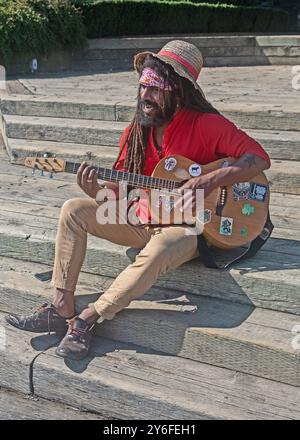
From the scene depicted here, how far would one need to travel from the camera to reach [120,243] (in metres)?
3.13

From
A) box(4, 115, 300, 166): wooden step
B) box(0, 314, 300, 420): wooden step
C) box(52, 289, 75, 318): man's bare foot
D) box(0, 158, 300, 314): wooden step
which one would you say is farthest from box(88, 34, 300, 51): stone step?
box(0, 314, 300, 420): wooden step

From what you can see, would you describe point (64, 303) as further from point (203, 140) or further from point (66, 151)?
point (66, 151)

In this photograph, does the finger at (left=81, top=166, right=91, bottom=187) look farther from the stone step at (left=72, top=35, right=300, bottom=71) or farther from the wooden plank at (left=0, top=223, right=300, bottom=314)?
the stone step at (left=72, top=35, right=300, bottom=71)

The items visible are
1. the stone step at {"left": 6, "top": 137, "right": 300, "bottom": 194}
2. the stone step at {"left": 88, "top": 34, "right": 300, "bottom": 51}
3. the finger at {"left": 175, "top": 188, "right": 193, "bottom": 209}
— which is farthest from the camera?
the stone step at {"left": 88, "top": 34, "right": 300, "bottom": 51}

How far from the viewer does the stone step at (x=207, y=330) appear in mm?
2643

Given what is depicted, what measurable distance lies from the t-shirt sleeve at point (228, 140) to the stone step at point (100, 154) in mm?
1099

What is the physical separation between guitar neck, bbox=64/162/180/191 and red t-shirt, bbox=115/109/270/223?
0.15m

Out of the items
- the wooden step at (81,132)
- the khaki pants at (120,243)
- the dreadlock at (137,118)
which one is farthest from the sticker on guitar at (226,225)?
the wooden step at (81,132)

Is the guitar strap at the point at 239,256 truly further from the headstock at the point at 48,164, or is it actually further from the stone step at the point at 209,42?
the stone step at the point at 209,42

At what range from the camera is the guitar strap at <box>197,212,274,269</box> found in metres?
2.92

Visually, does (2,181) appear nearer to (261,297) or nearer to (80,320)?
(80,320)

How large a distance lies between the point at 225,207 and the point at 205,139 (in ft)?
1.09

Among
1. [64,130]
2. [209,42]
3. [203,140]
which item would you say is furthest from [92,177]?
[209,42]
